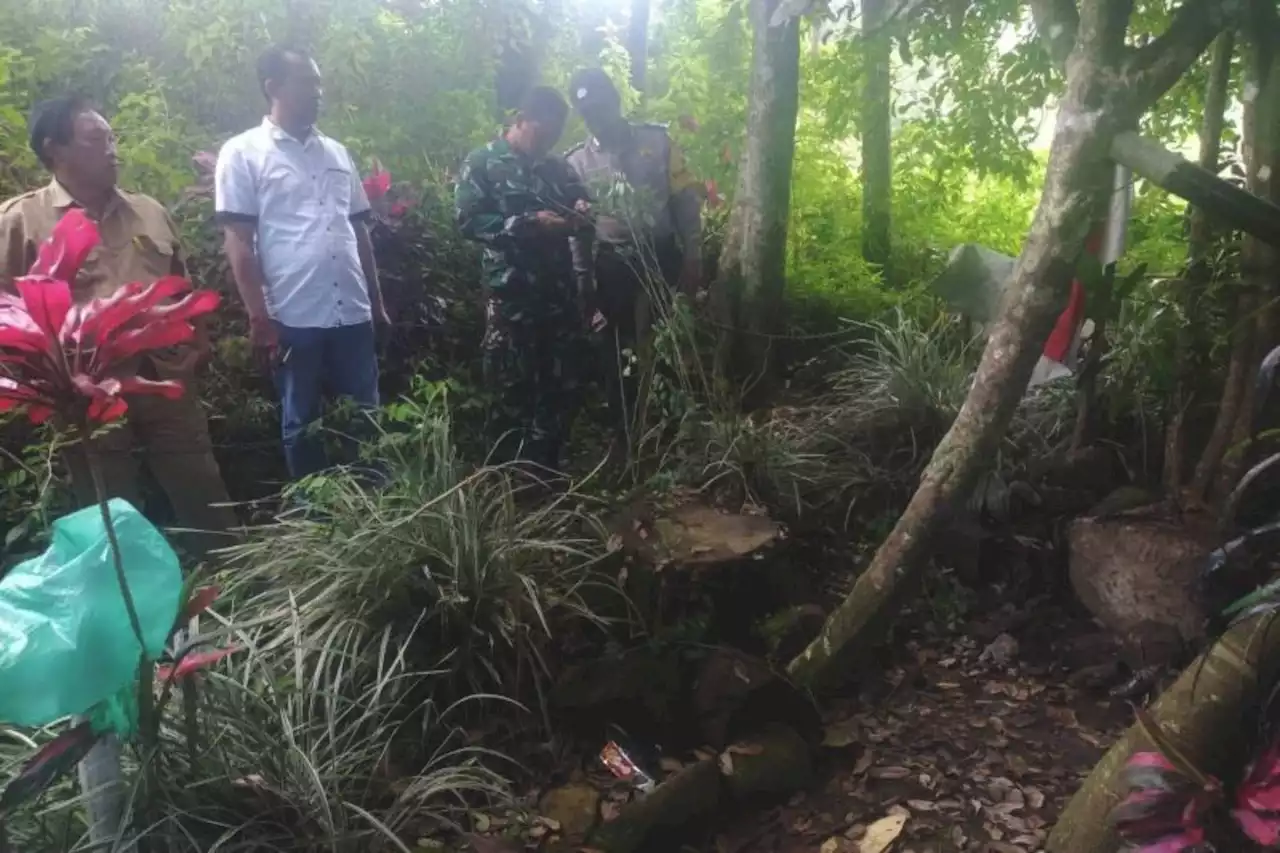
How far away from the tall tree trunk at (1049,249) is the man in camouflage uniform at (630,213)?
51.3 inches

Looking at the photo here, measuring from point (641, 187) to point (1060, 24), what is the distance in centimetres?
164

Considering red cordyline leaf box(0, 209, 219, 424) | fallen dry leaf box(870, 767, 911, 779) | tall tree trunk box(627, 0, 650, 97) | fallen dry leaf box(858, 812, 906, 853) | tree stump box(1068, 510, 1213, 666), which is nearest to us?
red cordyline leaf box(0, 209, 219, 424)

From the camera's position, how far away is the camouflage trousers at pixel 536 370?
3596 millimetres

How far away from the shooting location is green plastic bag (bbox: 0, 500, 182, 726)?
1.43m

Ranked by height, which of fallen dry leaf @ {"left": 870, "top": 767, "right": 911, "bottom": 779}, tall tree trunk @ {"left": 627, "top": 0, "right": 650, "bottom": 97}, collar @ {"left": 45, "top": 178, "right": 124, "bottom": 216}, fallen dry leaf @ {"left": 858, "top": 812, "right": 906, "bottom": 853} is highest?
tall tree trunk @ {"left": 627, "top": 0, "right": 650, "bottom": 97}

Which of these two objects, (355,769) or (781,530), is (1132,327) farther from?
(355,769)

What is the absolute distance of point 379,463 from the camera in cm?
323

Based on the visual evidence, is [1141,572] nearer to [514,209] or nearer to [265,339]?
[514,209]

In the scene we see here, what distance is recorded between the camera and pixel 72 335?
1.38m

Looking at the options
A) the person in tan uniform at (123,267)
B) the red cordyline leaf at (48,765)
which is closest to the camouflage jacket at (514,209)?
the person in tan uniform at (123,267)

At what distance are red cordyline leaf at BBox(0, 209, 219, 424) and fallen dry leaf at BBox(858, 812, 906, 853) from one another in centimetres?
172

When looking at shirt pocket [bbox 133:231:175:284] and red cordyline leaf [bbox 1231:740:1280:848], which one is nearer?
red cordyline leaf [bbox 1231:740:1280:848]

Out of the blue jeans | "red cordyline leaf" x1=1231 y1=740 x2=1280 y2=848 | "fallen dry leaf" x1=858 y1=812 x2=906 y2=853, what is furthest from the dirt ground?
the blue jeans

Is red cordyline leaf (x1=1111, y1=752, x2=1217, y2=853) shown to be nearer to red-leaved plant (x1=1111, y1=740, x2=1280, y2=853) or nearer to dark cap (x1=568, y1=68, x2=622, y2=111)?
red-leaved plant (x1=1111, y1=740, x2=1280, y2=853)
